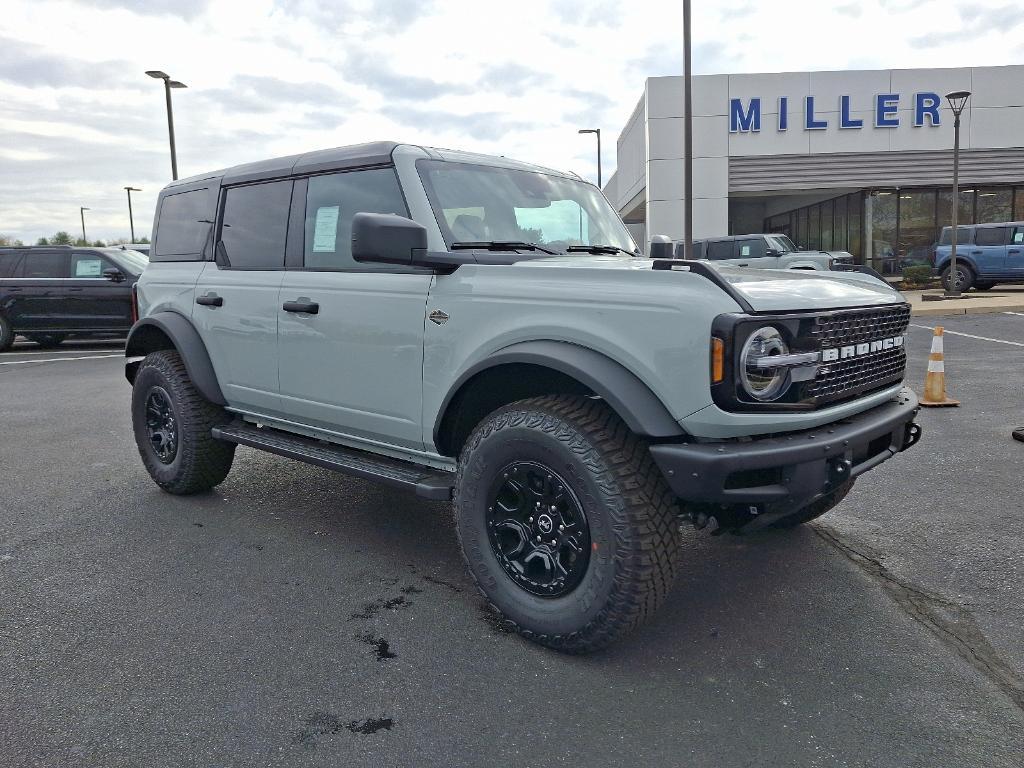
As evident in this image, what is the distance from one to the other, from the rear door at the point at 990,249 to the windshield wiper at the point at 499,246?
21982 millimetres

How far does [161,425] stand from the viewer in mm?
5145

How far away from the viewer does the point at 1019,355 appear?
1071 cm

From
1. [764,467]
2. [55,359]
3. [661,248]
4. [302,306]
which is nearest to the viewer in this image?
[764,467]

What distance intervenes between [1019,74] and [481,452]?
29231 mm

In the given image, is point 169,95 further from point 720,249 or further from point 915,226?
point 915,226

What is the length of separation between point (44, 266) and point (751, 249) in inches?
604

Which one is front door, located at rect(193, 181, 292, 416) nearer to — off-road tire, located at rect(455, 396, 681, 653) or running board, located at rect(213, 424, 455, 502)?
running board, located at rect(213, 424, 455, 502)

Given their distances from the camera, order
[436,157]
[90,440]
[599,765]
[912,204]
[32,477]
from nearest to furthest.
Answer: [599,765] → [436,157] → [32,477] → [90,440] → [912,204]

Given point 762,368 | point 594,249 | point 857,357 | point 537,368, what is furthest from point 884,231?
point 762,368

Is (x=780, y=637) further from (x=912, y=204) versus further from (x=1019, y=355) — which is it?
(x=912, y=204)

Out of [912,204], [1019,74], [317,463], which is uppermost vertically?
Answer: [1019,74]

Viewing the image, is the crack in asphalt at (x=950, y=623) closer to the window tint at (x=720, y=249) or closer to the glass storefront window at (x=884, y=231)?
the window tint at (x=720, y=249)

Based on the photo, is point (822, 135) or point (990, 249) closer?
point (990, 249)

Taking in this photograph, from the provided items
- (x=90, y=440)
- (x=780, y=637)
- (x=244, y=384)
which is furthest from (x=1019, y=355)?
(x=90, y=440)
